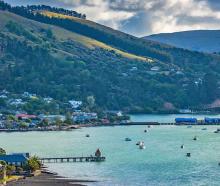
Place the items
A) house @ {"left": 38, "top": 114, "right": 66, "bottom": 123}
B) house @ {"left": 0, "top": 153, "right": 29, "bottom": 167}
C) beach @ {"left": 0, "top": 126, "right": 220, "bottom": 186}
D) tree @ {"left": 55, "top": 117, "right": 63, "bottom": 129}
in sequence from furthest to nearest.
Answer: house @ {"left": 38, "top": 114, "right": 66, "bottom": 123} < tree @ {"left": 55, "top": 117, "right": 63, "bottom": 129} < house @ {"left": 0, "top": 153, "right": 29, "bottom": 167} < beach @ {"left": 0, "top": 126, "right": 220, "bottom": 186}

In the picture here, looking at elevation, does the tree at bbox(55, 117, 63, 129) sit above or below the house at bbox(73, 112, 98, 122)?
below

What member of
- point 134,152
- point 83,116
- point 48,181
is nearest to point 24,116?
point 83,116

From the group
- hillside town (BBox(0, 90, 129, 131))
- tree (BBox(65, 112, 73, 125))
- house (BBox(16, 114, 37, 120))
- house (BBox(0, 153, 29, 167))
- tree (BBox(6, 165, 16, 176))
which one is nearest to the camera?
tree (BBox(6, 165, 16, 176))

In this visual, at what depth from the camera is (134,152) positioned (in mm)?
113938

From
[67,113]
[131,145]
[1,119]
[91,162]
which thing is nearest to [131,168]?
[91,162]

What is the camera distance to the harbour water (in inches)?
3332

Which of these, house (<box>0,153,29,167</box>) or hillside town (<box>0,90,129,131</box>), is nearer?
house (<box>0,153,29,167</box>)

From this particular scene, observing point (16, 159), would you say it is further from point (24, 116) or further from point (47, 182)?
point (24, 116)

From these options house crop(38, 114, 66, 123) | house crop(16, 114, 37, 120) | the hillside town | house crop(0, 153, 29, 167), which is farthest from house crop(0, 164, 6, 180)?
house crop(16, 114, 37, 120)

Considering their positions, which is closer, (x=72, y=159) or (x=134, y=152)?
(x=72, y=159)

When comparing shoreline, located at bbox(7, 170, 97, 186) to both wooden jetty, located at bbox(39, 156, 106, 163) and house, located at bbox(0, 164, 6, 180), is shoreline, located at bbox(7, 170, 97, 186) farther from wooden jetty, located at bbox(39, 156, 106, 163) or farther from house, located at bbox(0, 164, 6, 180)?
wooden jetty, located at bbox(39, 156, 106, 163)

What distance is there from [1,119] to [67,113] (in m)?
22.2

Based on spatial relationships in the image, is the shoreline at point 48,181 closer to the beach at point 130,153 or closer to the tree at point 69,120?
the beach at point 130,153

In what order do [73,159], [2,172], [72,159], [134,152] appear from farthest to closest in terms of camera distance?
[134,152] < [72,159] < [73,159] < [2,172]
